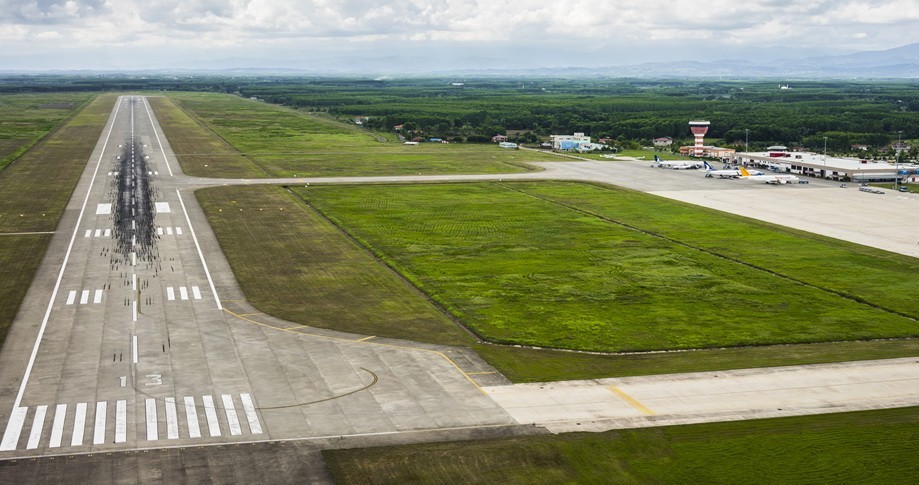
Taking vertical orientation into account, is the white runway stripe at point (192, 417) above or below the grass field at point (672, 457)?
above

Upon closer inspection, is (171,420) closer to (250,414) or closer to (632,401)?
(250,414)

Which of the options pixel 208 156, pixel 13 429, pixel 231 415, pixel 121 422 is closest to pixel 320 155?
pixel 208 156

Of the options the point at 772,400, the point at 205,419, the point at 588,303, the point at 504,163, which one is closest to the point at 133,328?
the point at 205,419

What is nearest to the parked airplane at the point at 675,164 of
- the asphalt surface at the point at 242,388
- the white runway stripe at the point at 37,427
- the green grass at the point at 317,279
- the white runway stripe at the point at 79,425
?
the green grass at the point at 317,279

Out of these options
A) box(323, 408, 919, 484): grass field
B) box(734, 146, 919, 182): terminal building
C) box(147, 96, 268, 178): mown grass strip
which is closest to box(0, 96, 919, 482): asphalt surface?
box(323, 408, 919, 484): grass field

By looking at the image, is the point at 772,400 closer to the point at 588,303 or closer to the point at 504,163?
the point at 588,303

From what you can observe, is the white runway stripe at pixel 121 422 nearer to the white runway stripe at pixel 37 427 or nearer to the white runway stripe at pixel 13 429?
the white runway stripe at pixel 37 427

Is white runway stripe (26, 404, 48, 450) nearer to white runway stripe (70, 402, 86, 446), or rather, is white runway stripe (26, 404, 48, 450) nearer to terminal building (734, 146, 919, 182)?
white runway stripe (70, 402, 86, 446)
